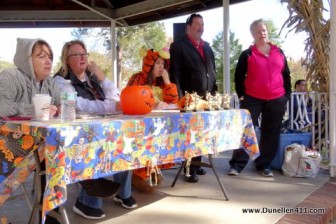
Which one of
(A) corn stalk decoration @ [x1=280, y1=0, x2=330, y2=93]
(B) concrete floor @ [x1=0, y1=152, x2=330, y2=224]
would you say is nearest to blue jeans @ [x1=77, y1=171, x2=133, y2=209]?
(B) concrete floor @ [x1=0, y1=152, x2=330, y2=224]

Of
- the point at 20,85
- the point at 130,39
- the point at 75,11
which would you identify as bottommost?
the point at 20,85

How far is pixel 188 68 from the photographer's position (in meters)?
3.78

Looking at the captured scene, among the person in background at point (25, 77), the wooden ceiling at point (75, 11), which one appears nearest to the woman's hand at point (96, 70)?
the person in background at point (25, 77)

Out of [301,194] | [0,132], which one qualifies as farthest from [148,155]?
[301,194]

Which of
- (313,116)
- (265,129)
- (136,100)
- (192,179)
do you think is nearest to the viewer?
(136,100)

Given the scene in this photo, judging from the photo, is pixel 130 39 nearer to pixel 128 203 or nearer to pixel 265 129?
pixel 265 129

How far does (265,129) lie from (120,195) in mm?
1943

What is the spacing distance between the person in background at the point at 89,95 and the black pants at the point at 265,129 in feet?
5.25

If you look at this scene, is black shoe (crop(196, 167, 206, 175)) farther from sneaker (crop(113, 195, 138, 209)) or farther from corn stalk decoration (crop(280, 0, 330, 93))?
corn stalk decoration (crop(280, 0, 330, 93))

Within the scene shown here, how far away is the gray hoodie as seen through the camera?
2.15 meters

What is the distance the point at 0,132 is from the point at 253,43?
294 cm

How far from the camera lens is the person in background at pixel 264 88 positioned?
3895mm

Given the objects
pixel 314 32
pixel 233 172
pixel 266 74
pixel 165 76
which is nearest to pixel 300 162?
pixel 233 172

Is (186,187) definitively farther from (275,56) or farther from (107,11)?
(107,11)
